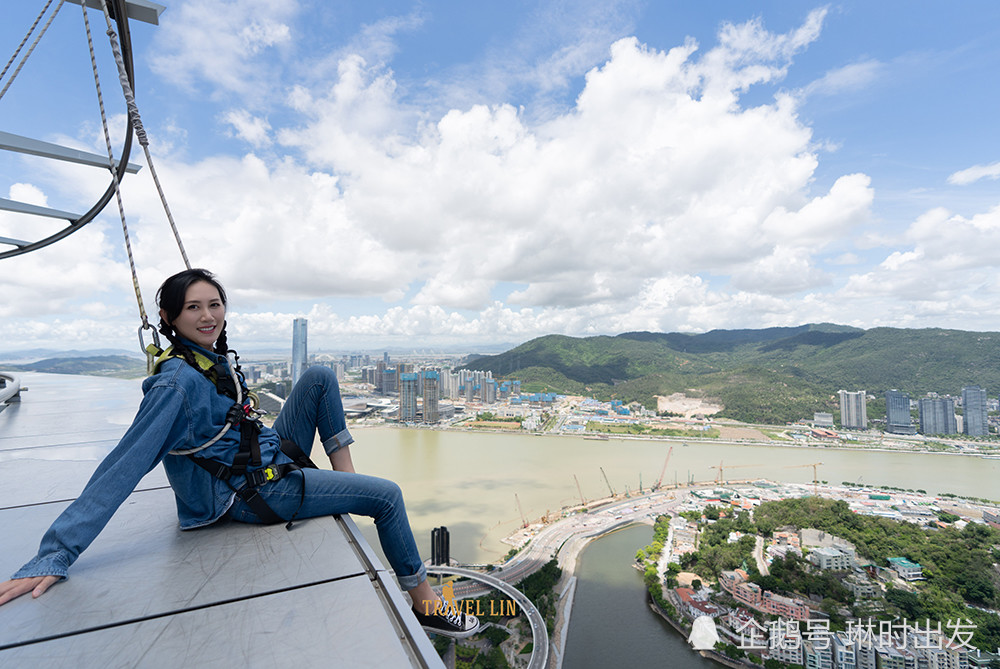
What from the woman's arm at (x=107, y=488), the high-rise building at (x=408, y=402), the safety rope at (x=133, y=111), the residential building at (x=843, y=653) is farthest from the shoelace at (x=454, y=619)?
the high-rise building at (x=408, y=402)

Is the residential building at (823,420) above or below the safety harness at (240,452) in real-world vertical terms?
below

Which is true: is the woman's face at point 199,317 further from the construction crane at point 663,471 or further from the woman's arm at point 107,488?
the construction crane at point 663,471

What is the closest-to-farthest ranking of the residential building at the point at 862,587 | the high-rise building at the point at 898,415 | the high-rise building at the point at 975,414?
the residential building at the point at 862,587 < the high-rise building at the point at 975,414 < the high-rise building at the point at 898,415

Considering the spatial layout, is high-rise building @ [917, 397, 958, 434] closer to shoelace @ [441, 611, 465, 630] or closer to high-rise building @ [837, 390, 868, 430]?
high-rise building @ [837, 390, 868, 430]

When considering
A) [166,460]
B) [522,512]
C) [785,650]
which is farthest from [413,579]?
[522,512]

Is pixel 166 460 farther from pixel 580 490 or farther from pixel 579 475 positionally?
pixel 579 475

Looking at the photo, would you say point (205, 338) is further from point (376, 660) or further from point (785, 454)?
point (785, 454)
